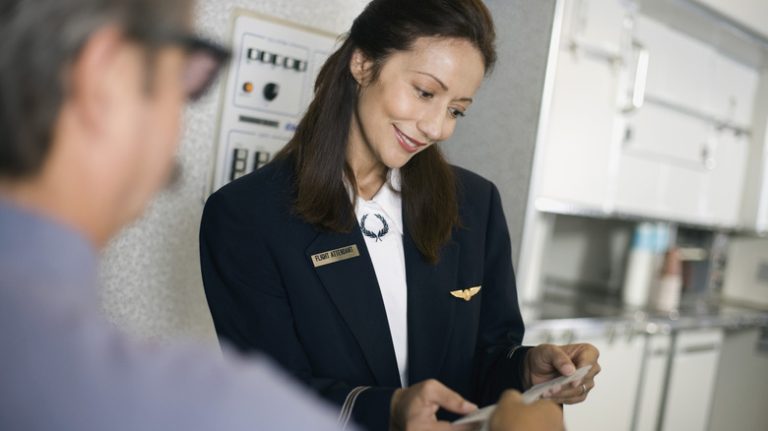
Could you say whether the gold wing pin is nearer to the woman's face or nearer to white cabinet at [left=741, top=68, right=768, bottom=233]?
the woman's face

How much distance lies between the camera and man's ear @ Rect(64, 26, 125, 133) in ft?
1.29

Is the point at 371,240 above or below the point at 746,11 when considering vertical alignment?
below

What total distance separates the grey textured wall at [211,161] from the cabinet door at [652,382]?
1048mm

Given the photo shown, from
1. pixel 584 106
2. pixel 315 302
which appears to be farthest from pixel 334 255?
pixel 584 106

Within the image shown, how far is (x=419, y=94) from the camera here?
3.94ft

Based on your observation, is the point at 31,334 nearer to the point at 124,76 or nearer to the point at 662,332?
the point at 124,76

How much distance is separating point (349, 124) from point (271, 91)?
1.27 feet

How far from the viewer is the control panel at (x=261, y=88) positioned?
1.56 metres

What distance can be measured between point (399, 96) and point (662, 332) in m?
1.79

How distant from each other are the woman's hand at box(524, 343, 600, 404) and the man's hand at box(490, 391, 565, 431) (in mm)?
463

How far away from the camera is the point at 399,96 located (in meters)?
1.20

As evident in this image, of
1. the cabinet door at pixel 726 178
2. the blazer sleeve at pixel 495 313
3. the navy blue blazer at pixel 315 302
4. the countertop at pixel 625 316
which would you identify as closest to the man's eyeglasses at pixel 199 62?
the navy blue blazer at pixel 315 302

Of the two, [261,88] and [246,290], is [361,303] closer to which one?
[246,290]

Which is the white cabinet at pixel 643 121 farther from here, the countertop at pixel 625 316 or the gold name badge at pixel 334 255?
the gold name badge at pixel 334 255
